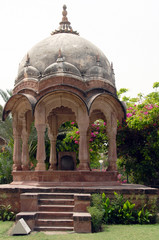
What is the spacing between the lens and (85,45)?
12922 millimetres

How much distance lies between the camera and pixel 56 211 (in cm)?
845

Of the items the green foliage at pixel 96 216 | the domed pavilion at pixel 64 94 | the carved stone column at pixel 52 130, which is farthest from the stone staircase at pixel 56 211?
the carved stone column at pixel 52 130

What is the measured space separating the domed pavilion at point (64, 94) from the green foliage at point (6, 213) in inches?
76.0

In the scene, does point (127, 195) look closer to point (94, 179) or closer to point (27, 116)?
point (94, 179)

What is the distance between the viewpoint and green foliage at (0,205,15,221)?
345 inches

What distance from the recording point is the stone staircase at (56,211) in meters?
7.49

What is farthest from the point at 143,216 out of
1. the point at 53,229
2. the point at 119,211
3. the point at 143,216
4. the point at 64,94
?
the point at 64,94

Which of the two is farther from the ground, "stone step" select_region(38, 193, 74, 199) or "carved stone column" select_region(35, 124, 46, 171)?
"carved stone column" select_region(35, 124, 46, 171)

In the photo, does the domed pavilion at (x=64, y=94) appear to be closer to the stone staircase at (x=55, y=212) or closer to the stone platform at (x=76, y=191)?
the stone platform at (x=76, y=191)

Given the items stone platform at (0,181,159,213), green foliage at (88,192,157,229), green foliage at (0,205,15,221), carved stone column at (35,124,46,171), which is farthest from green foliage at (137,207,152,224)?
carved stone column at (35,124,46,171)

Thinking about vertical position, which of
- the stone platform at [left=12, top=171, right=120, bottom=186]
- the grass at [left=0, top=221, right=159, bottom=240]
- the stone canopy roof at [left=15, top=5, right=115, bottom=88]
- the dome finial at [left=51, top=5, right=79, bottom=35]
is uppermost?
the dome finial at [left=51, top=5, right=79, bottom=35]

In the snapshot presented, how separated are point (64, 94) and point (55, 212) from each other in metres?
4.64

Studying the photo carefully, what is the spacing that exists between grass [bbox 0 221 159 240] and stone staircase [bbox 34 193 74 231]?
1.90 ft

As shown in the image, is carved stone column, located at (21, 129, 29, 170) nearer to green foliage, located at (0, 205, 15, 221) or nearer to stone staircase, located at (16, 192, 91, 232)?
green foliage, located at (0, 205, 15, 221)
